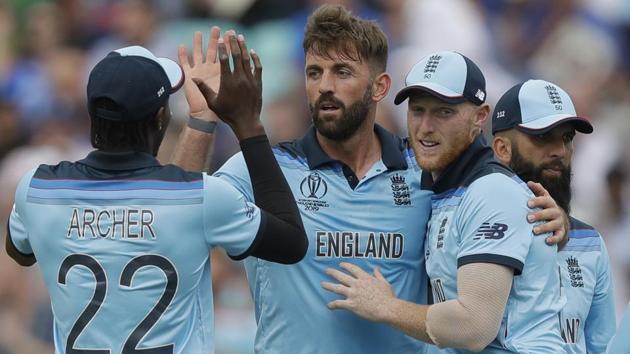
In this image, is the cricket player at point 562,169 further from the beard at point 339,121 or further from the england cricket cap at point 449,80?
the beard at point 339,121

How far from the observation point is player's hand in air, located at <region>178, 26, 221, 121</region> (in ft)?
16.1

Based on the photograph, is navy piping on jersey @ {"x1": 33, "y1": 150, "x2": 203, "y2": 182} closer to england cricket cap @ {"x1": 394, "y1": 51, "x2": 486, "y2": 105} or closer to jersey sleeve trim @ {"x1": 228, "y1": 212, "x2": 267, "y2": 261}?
jersey sleeve trim @ {"x1": 228, "y1": 212, "x2": 267, "y2": 261}

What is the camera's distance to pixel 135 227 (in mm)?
4008

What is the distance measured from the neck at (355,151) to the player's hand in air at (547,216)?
84 cm

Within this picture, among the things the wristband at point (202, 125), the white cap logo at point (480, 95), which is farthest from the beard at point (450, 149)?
the wristband at point (202, 125)

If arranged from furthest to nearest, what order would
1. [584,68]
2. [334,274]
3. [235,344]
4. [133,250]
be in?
[584,68] → [235,344] → [334,274] → [133,250]

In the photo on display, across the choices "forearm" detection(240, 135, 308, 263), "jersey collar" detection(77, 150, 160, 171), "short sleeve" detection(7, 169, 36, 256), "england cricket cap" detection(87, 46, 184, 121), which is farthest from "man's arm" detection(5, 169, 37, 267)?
"forearm" detection(240, 135, 308, 263)

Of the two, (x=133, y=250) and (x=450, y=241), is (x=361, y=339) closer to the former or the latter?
(x=450, y=241)

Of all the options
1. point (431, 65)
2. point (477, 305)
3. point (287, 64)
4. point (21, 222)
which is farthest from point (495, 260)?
point (287, 64)

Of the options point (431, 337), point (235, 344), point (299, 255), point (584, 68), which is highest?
point (584, 68)

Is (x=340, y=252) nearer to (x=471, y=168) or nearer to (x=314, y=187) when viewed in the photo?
(x=314, y=187)

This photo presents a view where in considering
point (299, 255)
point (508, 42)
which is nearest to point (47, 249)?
point (299, 255)

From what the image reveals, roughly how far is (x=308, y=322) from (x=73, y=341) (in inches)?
52.0

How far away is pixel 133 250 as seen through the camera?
4008 mm
